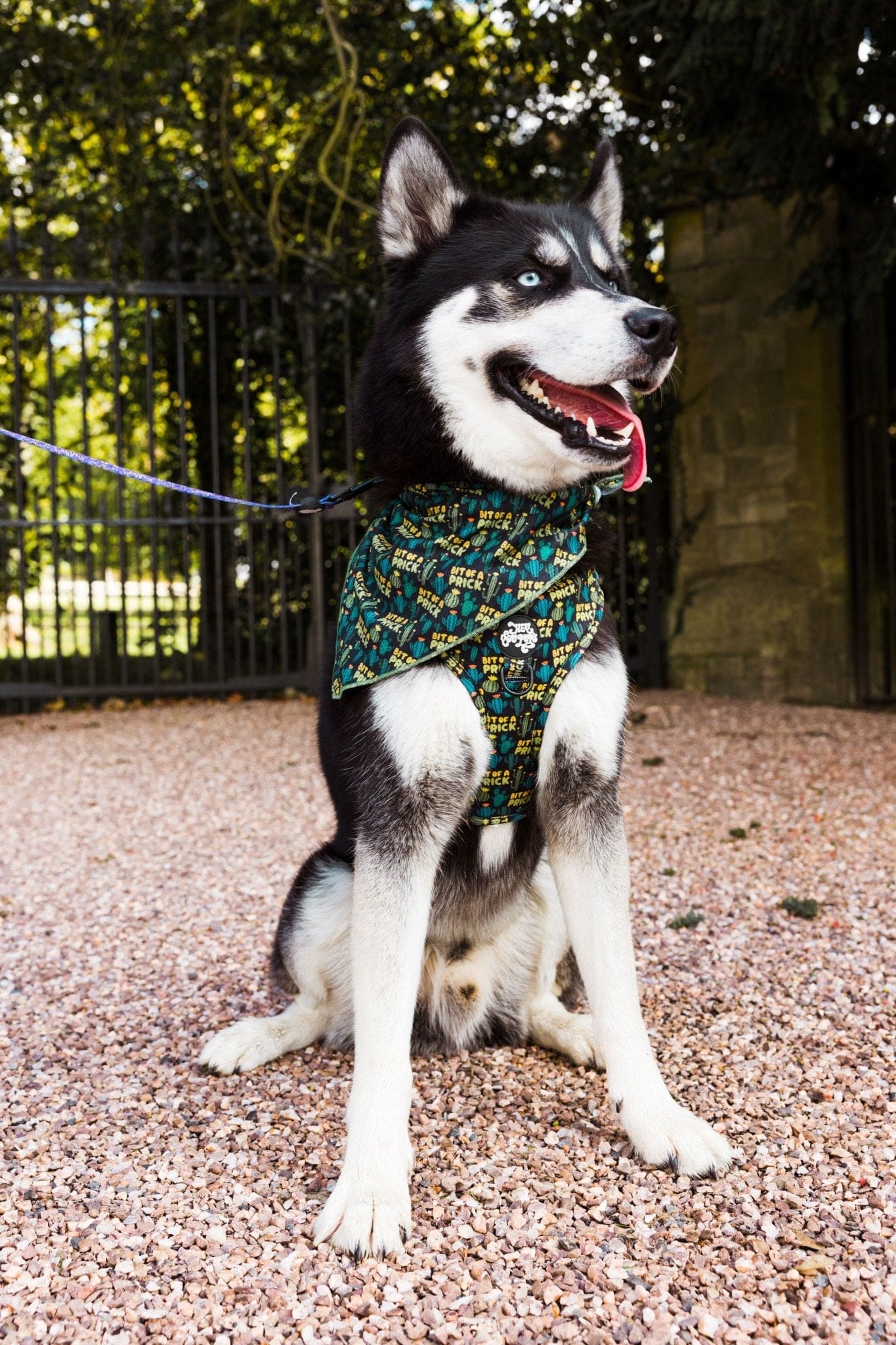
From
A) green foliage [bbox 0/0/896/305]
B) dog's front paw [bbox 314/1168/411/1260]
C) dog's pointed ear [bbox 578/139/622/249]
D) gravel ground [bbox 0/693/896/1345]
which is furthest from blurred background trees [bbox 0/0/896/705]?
dog's front paw [bbox 314/1168/411/1260]

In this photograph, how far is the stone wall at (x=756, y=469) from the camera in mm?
8938

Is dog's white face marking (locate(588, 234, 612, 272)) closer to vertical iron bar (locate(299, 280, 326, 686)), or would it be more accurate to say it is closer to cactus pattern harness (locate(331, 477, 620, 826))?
cactus pattern harness (locate(331, 477, 620, 826))

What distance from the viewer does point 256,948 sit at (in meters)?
4.06

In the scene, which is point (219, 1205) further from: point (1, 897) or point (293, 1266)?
point (1, 897)

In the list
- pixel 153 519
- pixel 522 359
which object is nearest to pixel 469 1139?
pixel 522 359

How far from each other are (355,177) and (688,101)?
3.45 metres

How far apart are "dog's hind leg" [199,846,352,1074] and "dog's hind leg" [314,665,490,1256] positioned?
0.45 m

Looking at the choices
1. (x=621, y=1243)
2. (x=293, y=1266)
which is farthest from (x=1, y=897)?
(x=621, y=1243)

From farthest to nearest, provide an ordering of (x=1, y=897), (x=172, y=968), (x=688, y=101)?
1. (x=688, y=101)
2. (x=1, y=897)
3. (x=172, y=968)

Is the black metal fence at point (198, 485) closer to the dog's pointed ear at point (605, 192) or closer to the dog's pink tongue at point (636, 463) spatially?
the dog's pointed ear at point (605, 192)

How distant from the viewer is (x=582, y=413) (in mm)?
2479

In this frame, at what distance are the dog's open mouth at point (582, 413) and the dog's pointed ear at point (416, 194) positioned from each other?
1.54 feet

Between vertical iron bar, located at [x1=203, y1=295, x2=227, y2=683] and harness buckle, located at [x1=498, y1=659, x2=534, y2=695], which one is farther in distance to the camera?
vertical iron bar, located at [x1=203, y1=295, x2=227, y2=683]

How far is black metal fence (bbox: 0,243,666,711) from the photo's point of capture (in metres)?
10.0
